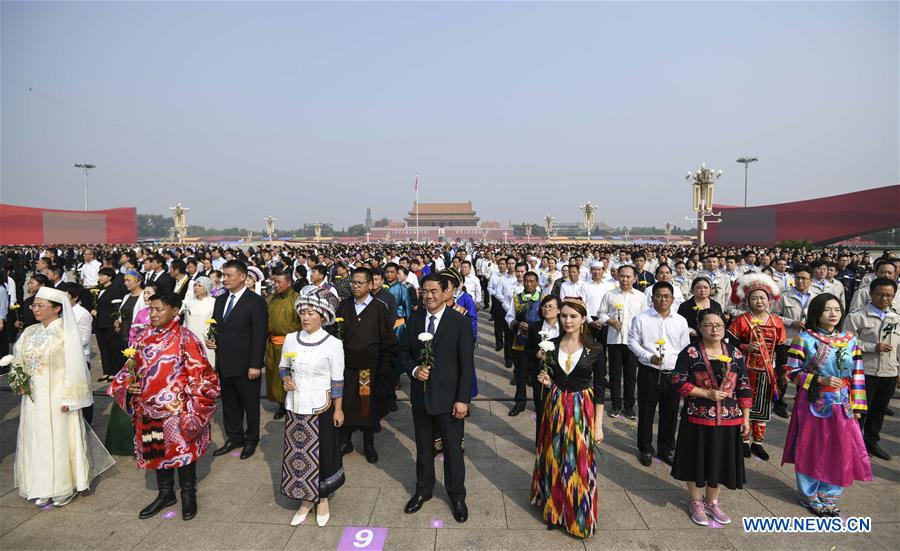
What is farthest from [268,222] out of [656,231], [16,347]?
[656,231]

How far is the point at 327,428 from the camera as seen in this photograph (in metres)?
3.10

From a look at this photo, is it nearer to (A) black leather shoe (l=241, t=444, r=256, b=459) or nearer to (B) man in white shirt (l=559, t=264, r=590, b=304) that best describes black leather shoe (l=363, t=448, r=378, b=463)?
(A) black leather shoe (l=241, t=444, r=256, b=459)

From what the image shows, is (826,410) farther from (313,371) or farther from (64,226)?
(64,226)

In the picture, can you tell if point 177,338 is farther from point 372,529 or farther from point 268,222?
point 268,222

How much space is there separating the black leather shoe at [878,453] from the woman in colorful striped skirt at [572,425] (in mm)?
3249

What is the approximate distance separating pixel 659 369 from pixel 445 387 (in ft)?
7.12

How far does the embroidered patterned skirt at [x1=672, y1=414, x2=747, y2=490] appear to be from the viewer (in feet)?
10.0

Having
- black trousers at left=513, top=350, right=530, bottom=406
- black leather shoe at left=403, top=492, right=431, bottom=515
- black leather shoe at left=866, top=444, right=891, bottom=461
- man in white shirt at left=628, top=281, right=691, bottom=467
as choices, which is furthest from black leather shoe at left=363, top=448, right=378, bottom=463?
black leather shoe at left=866, top=444, right=891, bottom=461

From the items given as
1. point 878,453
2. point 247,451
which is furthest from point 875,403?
point 247,451

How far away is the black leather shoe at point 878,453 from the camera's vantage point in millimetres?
4082

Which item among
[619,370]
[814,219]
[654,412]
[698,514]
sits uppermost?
[814,219]

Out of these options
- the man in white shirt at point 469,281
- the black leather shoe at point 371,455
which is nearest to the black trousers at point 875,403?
the black leather shoe at point 371,455

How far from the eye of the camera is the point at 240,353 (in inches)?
167

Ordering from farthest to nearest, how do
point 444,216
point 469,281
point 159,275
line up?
point 444,216, point 469,281, point 159,275
